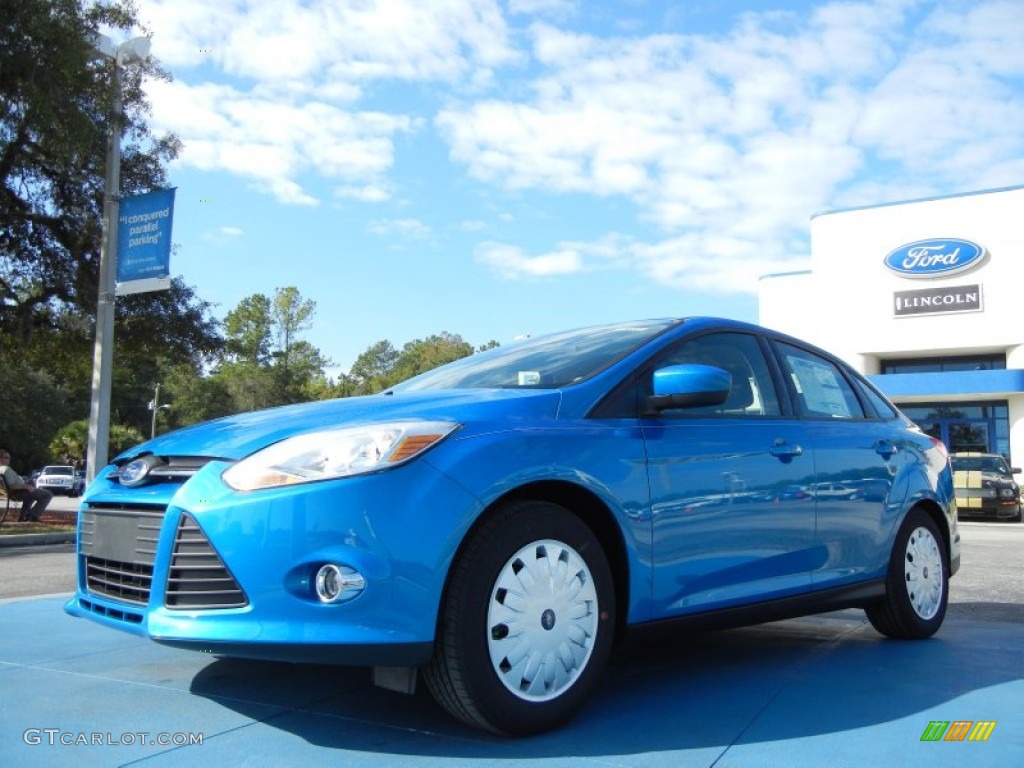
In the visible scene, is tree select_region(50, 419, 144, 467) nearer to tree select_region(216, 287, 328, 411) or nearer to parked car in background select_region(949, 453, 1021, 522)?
tree select_region(216, 287, 328, 411)

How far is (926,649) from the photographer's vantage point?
4.69m

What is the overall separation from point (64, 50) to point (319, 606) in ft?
43.6

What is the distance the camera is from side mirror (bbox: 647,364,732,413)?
11.6 ft

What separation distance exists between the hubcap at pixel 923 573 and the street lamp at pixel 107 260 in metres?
12.4

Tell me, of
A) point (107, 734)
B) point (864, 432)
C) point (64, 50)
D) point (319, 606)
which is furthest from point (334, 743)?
point (64, 50)

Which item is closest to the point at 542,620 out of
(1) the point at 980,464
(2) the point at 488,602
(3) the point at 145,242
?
(2) the point at 488,602

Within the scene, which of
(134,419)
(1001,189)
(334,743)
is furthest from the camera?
(134,419)

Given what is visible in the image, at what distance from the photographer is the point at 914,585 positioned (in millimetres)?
4855

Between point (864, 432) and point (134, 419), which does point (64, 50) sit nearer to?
→ point (864, 432)

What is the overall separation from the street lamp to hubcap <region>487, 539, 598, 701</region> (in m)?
12.8

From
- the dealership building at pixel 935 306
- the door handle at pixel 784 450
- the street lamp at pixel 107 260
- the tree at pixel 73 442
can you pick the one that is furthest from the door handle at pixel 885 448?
the tree at pixel 73 442

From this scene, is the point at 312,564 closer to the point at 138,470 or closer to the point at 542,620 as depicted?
the point at 542,620

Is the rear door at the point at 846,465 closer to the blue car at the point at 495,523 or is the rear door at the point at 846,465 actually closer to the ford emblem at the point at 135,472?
the blue car at the point at 495,523

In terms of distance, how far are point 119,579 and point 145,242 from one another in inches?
452
